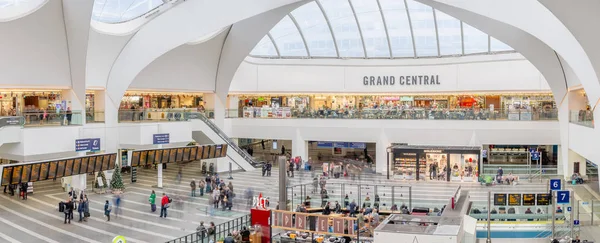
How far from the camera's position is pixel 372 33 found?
133ft

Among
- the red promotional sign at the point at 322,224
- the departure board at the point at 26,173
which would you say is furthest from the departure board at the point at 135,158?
the red promotional sign at the point at 322,224

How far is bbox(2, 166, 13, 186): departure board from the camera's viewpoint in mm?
22875

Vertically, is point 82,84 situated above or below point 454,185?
above

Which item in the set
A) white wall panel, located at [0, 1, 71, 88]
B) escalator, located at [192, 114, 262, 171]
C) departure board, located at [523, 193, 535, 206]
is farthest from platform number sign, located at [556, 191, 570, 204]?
white wall panel, located at [0, 1, 71, 88]

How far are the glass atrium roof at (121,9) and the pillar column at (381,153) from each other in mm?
15865

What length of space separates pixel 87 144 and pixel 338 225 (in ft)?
49.8

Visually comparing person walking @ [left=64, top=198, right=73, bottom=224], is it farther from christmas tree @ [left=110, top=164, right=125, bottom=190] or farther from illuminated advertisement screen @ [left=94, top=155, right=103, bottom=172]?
christmas tree @ [left=110, top=164, right=125, bottom=190]

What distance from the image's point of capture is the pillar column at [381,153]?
122 ft

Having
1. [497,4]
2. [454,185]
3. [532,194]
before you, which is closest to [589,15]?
[497,4]

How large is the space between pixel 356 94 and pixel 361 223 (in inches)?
849

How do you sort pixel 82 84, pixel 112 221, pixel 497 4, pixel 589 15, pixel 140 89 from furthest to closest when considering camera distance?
pixel 140 89, pixel 82 84, pixel 112 221, pixel 497 4, pixel 589 15

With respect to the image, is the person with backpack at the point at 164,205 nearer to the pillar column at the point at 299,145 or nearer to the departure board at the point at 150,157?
the departure board at the point at 150,157

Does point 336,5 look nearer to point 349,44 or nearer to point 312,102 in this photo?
point 349,44

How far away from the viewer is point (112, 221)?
919 inches
